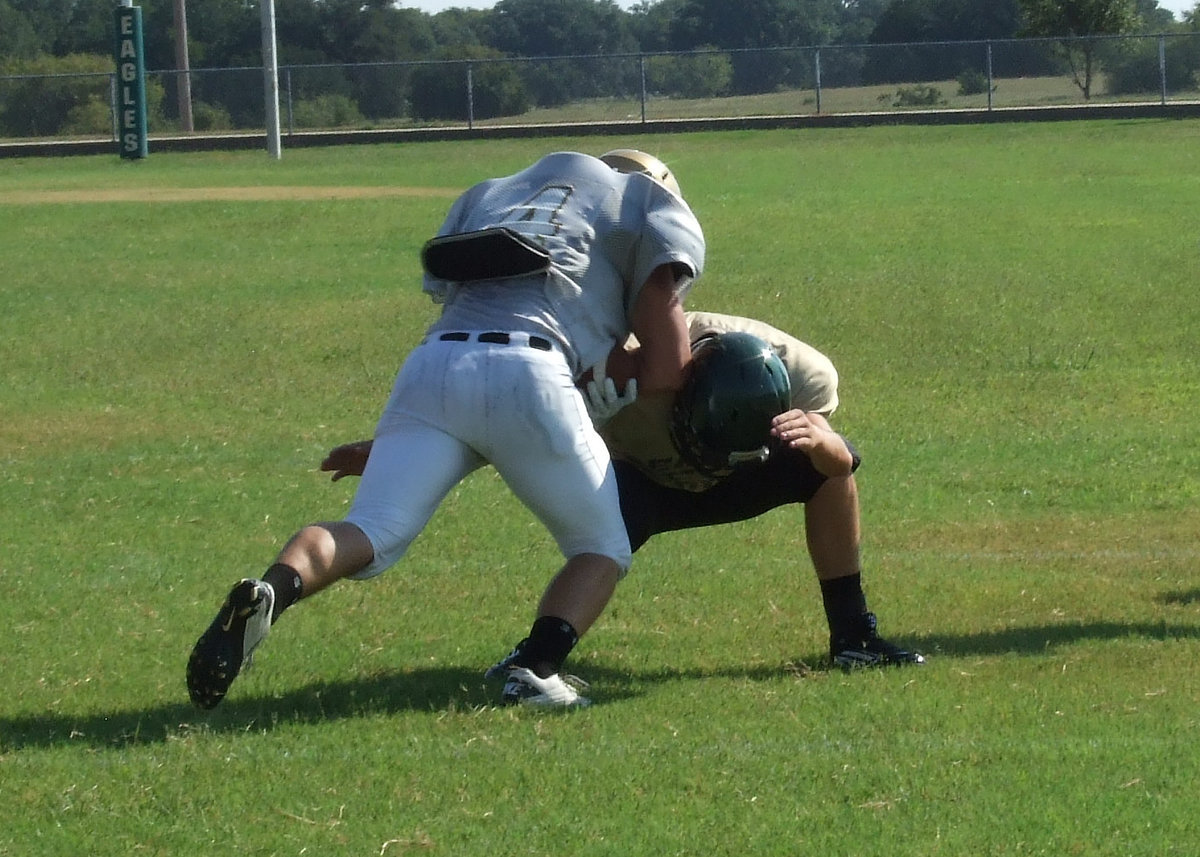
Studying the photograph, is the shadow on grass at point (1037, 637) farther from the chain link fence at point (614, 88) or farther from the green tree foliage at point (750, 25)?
the green tree foliage at point (750, 25)

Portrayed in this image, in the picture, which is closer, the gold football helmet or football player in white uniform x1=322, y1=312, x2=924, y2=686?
football player in white uniform x1=322, y1=312, x2=924, y2=686

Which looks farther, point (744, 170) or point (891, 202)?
point (744, 170)

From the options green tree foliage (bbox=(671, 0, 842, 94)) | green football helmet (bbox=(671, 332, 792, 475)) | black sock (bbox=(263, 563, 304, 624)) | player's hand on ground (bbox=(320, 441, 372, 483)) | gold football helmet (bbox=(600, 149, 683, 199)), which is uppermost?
green tree foliage (bbox=(671, 0, 842, 94))

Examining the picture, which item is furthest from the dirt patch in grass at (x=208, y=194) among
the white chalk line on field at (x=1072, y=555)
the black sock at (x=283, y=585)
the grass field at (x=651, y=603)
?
the black sock at (x=283, y=585)

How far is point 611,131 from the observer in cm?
4659

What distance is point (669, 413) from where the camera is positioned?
5766 mm

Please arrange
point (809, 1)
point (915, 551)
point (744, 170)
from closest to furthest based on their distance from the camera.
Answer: point (915, 551), point (744, 170), point (809, 1)

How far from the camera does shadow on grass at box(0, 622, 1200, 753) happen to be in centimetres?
521

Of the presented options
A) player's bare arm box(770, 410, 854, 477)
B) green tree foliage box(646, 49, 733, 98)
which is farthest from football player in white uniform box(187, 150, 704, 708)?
green tree foliage box(646, 49, 733, 98)

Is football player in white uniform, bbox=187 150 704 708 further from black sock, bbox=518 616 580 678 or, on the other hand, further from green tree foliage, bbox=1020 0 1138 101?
green tree foliage, bbox=1020 0 1138 101

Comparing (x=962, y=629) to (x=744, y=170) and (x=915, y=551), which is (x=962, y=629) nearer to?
(x=915, y=551)

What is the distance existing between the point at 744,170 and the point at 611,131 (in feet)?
52.7

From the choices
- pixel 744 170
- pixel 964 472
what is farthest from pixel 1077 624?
pixel 744 170

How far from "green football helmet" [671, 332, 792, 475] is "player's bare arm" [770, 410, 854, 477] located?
0.04 m
